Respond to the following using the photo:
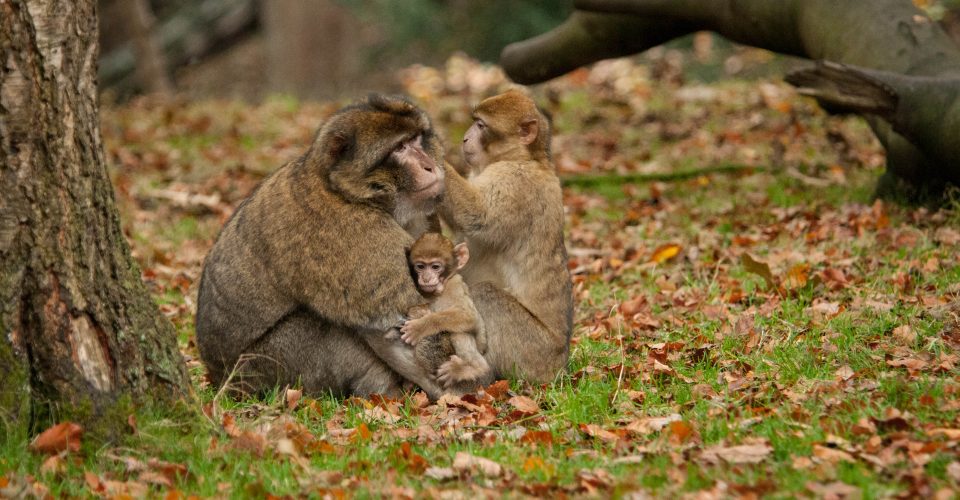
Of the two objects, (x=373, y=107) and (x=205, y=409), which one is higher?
(x=373, y=107)

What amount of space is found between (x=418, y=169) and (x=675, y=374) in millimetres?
1699

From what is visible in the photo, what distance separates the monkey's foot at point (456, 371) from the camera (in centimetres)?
554

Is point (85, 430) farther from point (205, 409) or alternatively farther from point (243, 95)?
point (243, 95)

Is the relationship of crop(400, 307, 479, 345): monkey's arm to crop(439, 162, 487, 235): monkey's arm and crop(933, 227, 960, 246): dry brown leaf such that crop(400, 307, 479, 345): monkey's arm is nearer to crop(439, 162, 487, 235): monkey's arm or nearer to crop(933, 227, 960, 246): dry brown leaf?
crop(439, 162, 487, 235): monkey's arm

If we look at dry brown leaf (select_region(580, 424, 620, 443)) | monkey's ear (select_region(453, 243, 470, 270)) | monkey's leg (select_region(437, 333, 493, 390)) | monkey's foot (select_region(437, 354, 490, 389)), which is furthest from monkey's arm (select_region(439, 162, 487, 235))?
dry brown leaf (select_region(580, 424, 620, 443))

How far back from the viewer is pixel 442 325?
5531mm

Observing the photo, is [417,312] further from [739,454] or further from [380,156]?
[739,454]

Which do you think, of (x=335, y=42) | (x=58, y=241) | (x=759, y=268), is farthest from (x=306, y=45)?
(x=58, y=241)

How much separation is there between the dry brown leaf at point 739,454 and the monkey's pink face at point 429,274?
1.78 metres

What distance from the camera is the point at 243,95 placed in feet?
84.3

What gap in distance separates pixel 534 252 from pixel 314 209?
127 cm

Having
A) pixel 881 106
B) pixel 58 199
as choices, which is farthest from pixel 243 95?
pixel 58 199

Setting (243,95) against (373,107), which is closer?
(373,107)

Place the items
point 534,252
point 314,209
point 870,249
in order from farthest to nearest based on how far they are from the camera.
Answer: point 870,249 < point 534,252 < point 314,209
